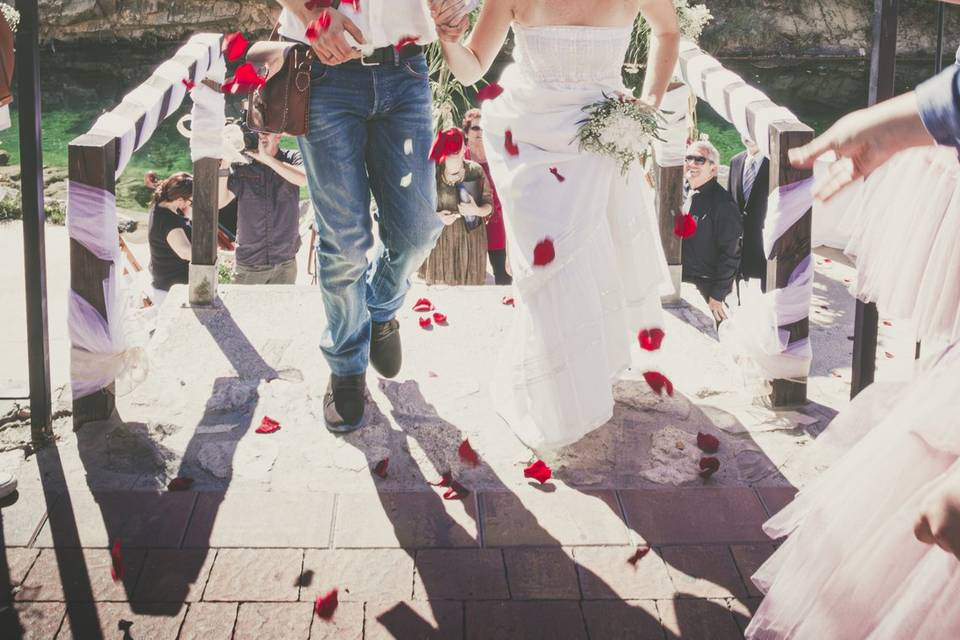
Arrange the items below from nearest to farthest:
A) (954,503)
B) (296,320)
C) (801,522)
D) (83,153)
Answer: (954,503)
(801,522)
(83,153)
(296,320)

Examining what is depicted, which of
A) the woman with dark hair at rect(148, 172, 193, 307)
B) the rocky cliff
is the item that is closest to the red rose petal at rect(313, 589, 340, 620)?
the woman with dark hair at rect(148, 172, 193, 307)

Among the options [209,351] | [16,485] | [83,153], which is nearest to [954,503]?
[16,485]

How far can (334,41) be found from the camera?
Answer: 3211 mm

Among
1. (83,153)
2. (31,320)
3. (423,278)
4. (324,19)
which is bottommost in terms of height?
(423,278)

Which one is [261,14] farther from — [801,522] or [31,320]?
[801,522]

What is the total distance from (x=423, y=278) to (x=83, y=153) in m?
4.17

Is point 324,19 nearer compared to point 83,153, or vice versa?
point 324,19

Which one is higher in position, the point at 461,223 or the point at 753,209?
the point at 753,209

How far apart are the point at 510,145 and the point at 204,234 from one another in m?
2.21

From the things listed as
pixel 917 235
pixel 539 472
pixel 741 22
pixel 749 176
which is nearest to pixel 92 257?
pixel 539 472

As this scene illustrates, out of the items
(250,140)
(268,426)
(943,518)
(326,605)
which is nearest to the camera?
(943,518)

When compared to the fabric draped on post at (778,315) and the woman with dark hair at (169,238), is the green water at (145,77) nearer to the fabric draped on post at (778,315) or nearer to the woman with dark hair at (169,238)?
the woman with dark hair at (169,238)

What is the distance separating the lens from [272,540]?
9.97 feet

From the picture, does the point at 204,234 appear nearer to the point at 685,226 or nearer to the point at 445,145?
the point at 445,145
